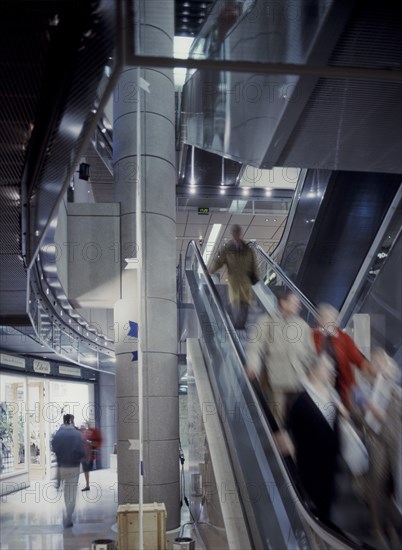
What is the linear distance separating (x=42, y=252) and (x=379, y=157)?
3.75 m

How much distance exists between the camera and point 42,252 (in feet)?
24.0

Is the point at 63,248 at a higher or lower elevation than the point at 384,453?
higher

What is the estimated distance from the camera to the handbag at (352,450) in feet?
17.7

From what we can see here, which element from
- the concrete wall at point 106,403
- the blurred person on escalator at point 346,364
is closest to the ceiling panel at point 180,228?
the concrete wall at point 106,403

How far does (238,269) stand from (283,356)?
2086 mm

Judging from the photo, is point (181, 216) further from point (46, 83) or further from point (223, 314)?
point (46, 83)

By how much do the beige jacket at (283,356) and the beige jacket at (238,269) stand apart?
1.49m

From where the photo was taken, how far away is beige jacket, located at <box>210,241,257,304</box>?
8188 millimetres

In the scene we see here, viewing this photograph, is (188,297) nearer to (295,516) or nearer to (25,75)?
(295,516)

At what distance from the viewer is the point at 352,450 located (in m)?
5.56

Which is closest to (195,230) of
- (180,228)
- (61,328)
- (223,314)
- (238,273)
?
(180,228)

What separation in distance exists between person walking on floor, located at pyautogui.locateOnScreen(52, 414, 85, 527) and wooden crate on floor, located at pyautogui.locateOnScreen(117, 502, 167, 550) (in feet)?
7.96

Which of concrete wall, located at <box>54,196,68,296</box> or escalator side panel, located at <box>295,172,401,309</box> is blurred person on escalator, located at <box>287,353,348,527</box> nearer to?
escalator side panel, located at <box>295,172,401,309</box>

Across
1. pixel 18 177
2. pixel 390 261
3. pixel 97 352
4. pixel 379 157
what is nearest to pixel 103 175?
pixel 97 352
